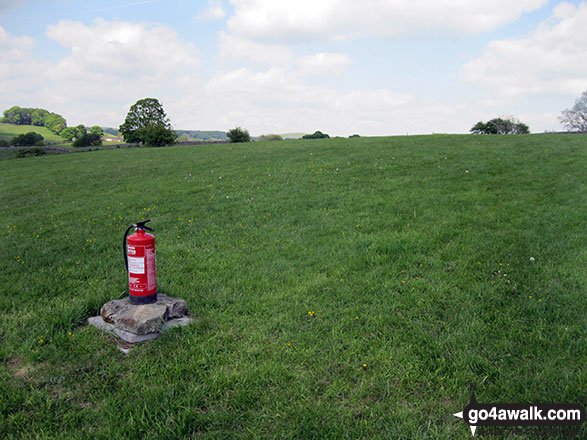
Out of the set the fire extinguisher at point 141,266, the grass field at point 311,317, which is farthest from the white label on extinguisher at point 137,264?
the grass field at point 311,317

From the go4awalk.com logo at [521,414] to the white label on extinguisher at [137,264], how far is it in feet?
13.7

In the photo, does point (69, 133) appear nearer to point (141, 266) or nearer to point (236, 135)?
point (236, 135)

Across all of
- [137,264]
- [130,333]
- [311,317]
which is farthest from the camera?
[311,317]

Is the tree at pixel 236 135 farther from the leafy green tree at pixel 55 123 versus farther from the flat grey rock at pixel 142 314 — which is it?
the leafy green tree at pixel 55 123

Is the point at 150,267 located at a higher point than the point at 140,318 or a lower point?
higher

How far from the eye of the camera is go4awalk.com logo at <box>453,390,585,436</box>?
10.9 feet

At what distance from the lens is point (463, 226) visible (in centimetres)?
859

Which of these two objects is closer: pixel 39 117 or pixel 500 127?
pixel 500 127

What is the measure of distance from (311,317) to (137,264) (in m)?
2.58

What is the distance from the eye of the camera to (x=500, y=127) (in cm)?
4491

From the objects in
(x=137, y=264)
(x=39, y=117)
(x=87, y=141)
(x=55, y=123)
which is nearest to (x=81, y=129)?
(x=55, y=123)

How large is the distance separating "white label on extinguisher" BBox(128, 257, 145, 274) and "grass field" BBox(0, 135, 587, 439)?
94cm

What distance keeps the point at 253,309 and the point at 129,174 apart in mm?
17535

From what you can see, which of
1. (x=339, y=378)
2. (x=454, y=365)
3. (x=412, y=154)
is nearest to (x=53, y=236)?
(x=339, y=378)
